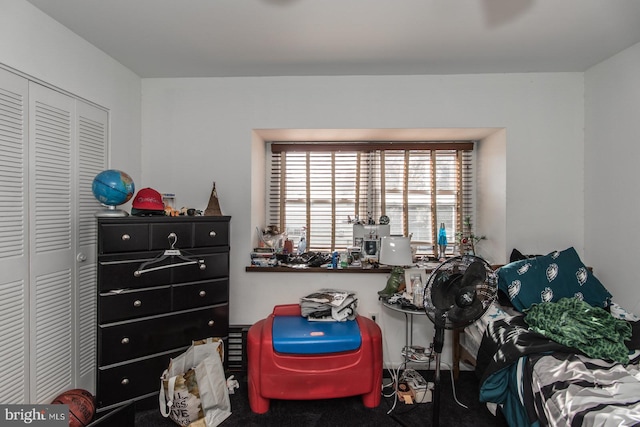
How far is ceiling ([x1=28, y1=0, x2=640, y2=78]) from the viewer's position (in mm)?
1759

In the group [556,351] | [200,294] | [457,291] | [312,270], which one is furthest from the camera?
[312,270]

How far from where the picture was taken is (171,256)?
7.00ft

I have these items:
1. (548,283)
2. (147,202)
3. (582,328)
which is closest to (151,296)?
(147,202)

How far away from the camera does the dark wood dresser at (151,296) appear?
1.93 m

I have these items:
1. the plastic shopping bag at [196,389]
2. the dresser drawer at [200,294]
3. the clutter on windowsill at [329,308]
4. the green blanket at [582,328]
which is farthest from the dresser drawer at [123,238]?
the green blanket at [582,328]

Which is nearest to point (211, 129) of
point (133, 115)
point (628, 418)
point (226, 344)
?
point (133, 115)

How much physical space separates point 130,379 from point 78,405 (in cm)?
29

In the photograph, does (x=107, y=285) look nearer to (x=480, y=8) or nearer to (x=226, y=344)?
(x=226, y=344)

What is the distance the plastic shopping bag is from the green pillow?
7.17 ft

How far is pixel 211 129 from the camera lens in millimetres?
2701

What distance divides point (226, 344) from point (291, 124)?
6.56 feet

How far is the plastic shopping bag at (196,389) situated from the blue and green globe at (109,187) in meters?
1.20

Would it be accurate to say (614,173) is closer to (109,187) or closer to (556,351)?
(556,351)

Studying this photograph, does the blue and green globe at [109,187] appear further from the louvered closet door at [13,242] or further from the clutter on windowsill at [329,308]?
the clutter on windowsill at [329,308]
